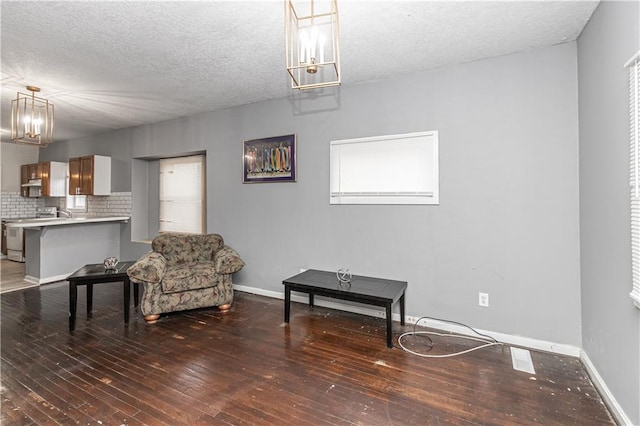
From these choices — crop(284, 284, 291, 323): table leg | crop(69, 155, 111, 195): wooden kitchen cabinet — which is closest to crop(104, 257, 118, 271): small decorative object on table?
crop(284, 284, 291, 323): table leg

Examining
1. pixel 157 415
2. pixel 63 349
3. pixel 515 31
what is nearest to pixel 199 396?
pixel 157 415

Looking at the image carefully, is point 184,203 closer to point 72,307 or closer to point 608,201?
point 72,307

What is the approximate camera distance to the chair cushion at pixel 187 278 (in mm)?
3168

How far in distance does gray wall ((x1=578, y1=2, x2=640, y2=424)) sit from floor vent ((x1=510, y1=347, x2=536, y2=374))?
0.39 meters

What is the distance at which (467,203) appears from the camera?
283 cm

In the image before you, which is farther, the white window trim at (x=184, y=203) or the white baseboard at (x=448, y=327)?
the white window trim at (x=184, y=203)

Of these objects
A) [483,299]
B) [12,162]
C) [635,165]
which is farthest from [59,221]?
[635,165]

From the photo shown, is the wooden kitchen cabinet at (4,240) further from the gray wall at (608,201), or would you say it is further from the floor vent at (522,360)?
the gray wall at (608,201)

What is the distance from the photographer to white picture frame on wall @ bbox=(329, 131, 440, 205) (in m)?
2.99

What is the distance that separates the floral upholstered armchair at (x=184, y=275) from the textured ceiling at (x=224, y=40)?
6.40 ft

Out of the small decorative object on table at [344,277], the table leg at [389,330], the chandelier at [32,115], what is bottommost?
the table leg at [389,330]

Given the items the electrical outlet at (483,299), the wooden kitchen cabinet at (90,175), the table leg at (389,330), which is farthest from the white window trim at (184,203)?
the electrical outlet at (483,299)

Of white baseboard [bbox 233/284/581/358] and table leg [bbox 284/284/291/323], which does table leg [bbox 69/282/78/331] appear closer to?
white baseboard [bbox 233/284/581/358]

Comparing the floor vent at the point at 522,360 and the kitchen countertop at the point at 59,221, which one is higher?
the kitchen countertop at the point at 59,221
